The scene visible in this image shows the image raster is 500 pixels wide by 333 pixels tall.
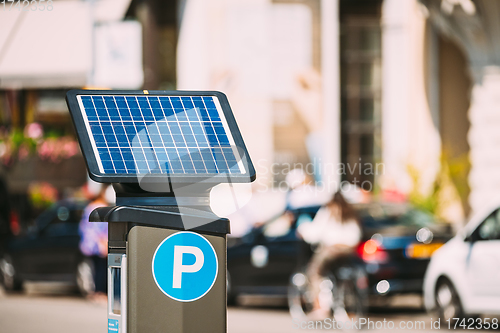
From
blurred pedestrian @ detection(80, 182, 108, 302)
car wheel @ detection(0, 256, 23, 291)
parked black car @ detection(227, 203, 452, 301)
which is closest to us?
parked black car @ detection(227, 203, 452, 301)

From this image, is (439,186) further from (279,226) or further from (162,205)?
(162,205)

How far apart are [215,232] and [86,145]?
2.13 ft

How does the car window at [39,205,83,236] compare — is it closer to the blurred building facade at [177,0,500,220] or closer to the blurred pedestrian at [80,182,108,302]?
the blurred pedestrian at [80,182,108,302]

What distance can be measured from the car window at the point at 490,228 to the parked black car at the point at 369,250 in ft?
4.00

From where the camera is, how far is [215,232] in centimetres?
339

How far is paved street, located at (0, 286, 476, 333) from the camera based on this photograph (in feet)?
31.0

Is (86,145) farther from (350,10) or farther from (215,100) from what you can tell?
(350,10)

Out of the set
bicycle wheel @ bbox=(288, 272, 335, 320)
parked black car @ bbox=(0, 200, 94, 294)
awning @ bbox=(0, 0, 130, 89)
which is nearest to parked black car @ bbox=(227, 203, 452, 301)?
bicycle wheel @ bbox=(288, 272, 335, 320)

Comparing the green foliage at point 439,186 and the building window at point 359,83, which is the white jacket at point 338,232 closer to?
the green foliage at point 439,186

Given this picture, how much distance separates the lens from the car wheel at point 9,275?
13.8 metres

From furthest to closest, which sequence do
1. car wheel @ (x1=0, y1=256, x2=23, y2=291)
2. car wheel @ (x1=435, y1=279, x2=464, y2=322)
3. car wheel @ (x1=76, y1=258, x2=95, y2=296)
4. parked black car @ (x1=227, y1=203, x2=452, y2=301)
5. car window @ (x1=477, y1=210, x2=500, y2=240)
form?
car wheel @ (x1=0, y1=256, x2=23, y2=291) → car wheel @ (x1=76, y1=258, x2=95, y2=296) → parked black car @ (x1=227, y1=203, x2=452, y2=301) → car wheel @ (x1=435, y1=279, x2=464, y2=322) → car window @ (x1=477, y1=210, x2=500, y2=240)

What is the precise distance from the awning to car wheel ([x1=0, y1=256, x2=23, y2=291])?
7413mm

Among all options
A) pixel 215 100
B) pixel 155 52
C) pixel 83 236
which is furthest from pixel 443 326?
pixel 155 52

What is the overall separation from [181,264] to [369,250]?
6928 millimetres
